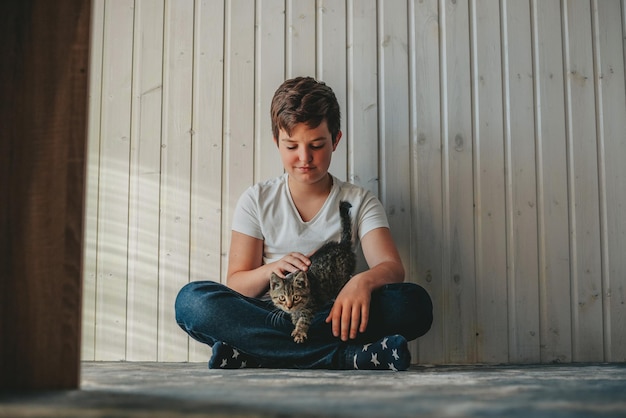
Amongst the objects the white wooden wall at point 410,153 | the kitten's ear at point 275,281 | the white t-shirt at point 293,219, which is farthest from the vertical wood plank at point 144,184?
the kitten's ear at point 275,281

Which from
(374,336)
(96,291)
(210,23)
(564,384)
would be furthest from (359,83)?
(564,384)

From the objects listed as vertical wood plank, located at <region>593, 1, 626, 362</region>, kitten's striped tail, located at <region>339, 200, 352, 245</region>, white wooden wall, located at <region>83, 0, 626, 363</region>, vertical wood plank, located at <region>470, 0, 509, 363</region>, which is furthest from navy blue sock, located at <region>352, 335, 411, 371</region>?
vertical wood plank, located at <region>593, 1, 626, 362</region>

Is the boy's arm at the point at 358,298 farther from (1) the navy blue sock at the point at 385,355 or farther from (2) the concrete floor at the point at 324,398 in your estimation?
(2) the concrete floor at the point at 324,398

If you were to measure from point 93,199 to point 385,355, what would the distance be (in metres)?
1.19

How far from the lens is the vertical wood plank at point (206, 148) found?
2.07 metres

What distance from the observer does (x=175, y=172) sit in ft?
6.93

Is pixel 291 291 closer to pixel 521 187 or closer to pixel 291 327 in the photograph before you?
pixel 291 327

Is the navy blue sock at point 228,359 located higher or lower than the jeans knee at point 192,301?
lower

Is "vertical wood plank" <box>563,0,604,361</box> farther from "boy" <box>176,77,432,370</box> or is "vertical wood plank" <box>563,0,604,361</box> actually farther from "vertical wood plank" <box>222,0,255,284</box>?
"vertical wood plank" <box>222,0,255,284</box>

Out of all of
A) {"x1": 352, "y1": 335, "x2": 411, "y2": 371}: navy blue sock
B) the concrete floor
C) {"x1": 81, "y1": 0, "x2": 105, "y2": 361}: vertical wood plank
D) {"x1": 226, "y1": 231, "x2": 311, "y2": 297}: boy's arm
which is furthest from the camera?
{"x1": 81, "y1": 0, "x2": 105, "y2": 361}: vertical wood plank

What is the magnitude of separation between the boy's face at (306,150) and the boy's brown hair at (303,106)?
0.02 meters

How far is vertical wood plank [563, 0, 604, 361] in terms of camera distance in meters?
2.12

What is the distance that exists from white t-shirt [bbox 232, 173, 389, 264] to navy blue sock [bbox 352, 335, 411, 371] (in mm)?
447

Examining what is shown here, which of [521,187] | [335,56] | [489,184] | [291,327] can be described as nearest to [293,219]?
[291,327]
